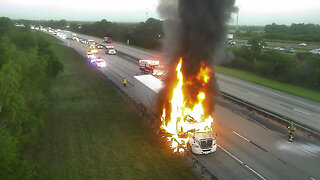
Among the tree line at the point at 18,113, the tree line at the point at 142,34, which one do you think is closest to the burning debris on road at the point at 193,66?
the tree line at the point at 18,113

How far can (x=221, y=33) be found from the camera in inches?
806

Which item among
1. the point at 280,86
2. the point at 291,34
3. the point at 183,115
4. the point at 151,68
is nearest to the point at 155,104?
the point at 183,115

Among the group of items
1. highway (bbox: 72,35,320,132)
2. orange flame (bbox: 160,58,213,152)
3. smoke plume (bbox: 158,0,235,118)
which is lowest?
highway (bbox: 72,35,320,132)

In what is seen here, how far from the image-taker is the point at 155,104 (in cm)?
2066

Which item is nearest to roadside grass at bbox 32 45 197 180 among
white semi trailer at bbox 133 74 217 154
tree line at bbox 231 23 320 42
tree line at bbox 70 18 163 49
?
white semi trailer at bbox 133 74 217 154

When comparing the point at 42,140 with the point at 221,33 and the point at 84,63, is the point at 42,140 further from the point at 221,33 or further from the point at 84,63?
the point at 84,63

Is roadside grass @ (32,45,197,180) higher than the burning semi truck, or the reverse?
the burning semi truck

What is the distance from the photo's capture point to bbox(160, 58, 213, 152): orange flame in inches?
680

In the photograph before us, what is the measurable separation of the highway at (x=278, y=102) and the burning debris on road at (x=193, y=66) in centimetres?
824

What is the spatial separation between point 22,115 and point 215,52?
1332cm

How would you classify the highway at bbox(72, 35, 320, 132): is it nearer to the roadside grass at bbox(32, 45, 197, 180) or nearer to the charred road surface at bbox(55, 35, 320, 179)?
the charred road surface at bbox(55, 35, 320, 179)

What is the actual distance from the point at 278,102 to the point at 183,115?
1467 centimetres

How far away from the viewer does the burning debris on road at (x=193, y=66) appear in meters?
18.2

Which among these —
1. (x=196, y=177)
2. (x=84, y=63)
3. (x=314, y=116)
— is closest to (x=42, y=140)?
(x=196, y=177)
